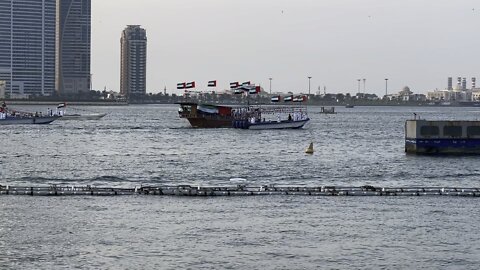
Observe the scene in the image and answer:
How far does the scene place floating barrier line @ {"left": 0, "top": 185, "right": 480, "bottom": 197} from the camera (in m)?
56.9

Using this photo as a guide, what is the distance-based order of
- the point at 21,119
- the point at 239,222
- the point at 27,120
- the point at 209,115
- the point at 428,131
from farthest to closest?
the point at 27,120 → the point at 21,119 → the point at 209,115 → the point at 428,131 → the point at 239,222

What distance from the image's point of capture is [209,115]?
164 m

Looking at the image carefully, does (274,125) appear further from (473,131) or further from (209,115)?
(473,131)

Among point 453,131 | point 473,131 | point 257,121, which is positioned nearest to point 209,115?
point 257,121

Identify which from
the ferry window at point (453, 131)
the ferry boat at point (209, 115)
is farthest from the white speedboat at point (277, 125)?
the ferry window at point (453, 131)

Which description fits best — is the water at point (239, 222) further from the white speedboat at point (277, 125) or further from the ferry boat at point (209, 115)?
the ferry boat at point (209, 115)

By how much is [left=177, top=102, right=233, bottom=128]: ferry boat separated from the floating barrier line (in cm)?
10185

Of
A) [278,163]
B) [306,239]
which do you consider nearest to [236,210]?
[306,239]

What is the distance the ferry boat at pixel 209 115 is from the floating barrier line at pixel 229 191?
10185 centimetres

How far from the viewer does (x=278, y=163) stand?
8838 centimetres

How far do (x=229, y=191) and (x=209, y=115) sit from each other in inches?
4203

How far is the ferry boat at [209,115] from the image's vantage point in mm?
161625

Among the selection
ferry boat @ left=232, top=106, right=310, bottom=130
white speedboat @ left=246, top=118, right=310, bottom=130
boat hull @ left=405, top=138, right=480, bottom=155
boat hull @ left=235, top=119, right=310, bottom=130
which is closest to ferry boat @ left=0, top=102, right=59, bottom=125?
ferry boat @ left=232, top=106, right=310, bottom=130

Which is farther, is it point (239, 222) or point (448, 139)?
point (448, 139)
